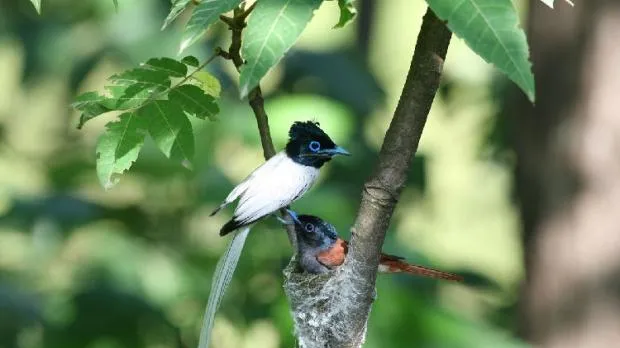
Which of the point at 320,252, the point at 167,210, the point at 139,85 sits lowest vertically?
the point at 167,210

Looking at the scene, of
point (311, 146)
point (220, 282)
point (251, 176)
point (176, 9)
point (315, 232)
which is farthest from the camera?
point (315, 232)

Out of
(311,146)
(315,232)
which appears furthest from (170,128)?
(315,232)

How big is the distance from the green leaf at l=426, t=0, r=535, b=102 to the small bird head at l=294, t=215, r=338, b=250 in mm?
1719

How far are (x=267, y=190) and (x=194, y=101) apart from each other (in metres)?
0.50

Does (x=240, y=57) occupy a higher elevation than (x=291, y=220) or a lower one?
higher

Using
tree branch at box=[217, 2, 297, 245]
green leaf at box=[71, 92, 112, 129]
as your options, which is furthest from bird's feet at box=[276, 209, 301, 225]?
green leaf at box=[71, 92, 112, 129]

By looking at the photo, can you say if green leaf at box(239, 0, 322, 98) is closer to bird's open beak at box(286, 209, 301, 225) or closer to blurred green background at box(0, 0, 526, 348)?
bird's open beak at box(286, 209, 301, 225)

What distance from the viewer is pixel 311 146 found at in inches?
115

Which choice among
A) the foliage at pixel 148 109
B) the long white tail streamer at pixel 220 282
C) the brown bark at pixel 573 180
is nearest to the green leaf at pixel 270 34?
the foliage at pixel 148 109

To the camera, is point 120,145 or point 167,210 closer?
point 120,145

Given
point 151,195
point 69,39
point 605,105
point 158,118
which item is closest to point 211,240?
point 151,195

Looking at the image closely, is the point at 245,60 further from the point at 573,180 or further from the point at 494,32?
the point at 573,180

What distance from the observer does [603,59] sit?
5527 mm

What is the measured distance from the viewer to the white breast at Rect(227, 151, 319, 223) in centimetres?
266
